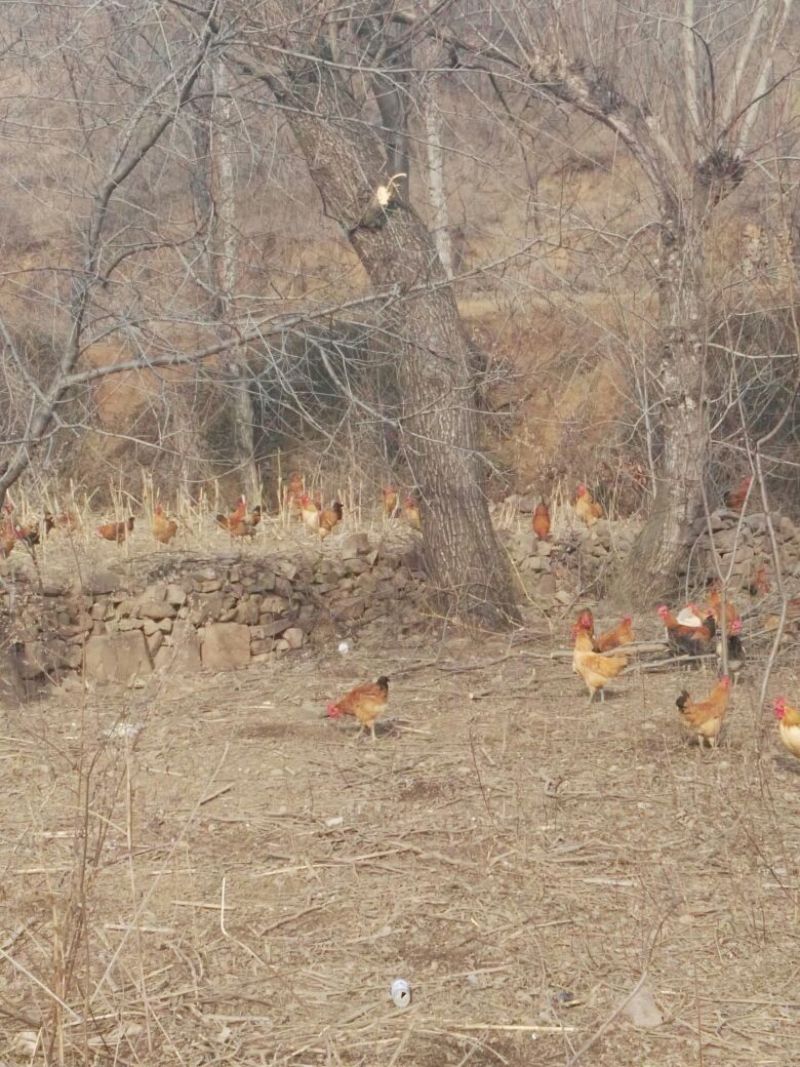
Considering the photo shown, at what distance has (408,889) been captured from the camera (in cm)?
503

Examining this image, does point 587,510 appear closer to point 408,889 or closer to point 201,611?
point 201,611

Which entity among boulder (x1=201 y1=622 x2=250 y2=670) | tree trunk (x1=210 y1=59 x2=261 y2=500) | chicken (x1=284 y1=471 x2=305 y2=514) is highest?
tree trunk (x1=210 y1=59 x2=261 y2=500)

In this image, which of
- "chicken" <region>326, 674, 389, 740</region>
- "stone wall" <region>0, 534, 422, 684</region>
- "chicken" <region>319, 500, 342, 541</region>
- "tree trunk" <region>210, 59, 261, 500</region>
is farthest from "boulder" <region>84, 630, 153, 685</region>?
"chicken" <region>326, 674, 389, 740</region>

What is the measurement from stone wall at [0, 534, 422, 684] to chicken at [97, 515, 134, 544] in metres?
0.66

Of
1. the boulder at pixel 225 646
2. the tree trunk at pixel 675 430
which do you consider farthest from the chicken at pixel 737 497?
the boulder at pixel 225 646

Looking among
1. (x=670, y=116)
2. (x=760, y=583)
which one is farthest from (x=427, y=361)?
(x=760, y=583)

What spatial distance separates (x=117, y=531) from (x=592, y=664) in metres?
4.18

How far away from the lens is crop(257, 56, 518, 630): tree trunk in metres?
8.84

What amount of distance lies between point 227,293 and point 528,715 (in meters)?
2.98

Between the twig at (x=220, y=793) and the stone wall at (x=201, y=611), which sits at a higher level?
the twig at (x=220, y=793)

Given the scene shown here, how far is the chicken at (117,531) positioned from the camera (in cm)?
988

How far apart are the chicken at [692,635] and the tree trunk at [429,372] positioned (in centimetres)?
169

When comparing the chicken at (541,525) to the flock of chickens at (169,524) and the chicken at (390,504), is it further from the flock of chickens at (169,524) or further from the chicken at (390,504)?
the chicken at (390,504)

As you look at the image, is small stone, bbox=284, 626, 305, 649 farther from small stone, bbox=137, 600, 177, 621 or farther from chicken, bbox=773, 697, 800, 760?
chicken, bbox=773, 697, 800, 760
